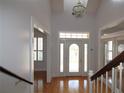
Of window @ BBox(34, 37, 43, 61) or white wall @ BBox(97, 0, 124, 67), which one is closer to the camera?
white wall @ BBox(97, 0, 124, 67)

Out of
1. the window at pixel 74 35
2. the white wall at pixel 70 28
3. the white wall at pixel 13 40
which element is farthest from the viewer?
the window at pixel 74 35

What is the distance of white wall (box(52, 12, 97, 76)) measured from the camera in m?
9.06

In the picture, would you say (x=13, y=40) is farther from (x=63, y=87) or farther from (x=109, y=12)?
(x=109, y=12)

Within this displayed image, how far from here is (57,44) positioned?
9.10m

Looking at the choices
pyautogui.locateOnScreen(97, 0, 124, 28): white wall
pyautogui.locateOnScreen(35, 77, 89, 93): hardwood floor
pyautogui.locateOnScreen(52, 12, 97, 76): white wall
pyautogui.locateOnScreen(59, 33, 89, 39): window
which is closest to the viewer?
pyautogui.locateOnScreen(97, 0, 124, 28): white wall

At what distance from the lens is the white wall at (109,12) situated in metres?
5.64

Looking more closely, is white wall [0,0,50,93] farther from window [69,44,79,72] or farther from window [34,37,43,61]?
window [34,37,43,61]

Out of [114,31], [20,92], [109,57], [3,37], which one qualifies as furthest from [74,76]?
[3,37]

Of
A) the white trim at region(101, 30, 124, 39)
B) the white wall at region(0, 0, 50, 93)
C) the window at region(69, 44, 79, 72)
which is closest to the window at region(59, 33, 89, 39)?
the window at region(69, 44, 79, 72)

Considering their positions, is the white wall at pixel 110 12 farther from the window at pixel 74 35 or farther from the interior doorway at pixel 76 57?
the interior doorway at pixel 76 57

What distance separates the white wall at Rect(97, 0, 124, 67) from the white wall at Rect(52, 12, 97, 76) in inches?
29.6

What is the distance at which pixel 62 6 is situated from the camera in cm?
834

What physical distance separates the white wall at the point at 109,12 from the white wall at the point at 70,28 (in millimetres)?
751

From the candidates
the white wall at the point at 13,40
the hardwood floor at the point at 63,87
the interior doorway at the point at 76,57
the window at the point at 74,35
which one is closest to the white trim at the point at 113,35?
the window at the point at 74,35
